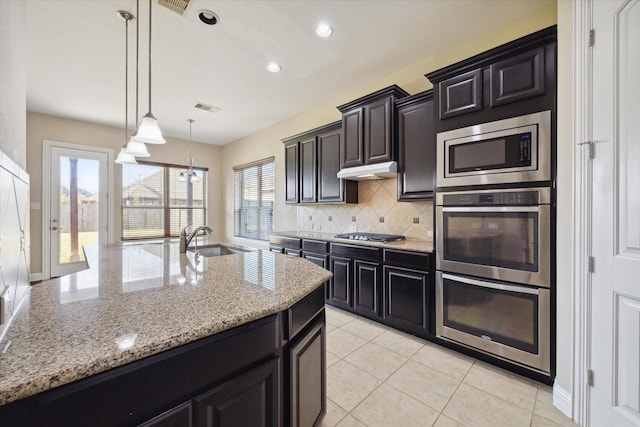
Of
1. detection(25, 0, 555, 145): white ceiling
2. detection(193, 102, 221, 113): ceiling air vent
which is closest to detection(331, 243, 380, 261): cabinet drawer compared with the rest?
detection(25, 0, 555, 145): white ceiling

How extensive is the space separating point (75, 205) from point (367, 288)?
17.6ft

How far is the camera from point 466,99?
7.30 feet

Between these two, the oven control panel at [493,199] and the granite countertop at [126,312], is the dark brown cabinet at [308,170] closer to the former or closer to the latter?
the oven control panel at [493,199]

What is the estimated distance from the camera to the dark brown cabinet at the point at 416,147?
262 centimetres

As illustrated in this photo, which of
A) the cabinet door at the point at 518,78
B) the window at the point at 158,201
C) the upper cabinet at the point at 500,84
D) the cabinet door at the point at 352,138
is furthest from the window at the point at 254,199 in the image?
the cabinet door at the point at 518,78

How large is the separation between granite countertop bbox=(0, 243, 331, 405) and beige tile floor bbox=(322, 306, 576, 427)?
102 cm

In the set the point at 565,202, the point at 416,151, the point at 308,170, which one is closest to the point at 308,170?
the point at 308,170

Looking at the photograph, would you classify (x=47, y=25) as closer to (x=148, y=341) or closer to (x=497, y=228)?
(x=148, y=341)

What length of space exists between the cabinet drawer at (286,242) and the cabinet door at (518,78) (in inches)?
104

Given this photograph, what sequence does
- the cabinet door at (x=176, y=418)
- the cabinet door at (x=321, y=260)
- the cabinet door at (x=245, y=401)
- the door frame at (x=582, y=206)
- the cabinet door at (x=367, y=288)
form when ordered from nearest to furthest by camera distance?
1. the cabinet door at (x=176, y=418)
2. the cabinet door at (x=245, y=401)
3. the door frame at (x=582, y=206)
4. the cabinet door at (x=367, y=288)
5. the cabinet door at (x=321, y=260)

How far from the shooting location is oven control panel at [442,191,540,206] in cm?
191

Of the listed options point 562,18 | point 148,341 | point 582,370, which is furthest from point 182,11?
point 582,370

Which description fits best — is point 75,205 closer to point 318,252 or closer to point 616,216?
point 318,252

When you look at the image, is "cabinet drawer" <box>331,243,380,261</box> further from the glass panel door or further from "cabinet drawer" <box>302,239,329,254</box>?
the glass panel door
